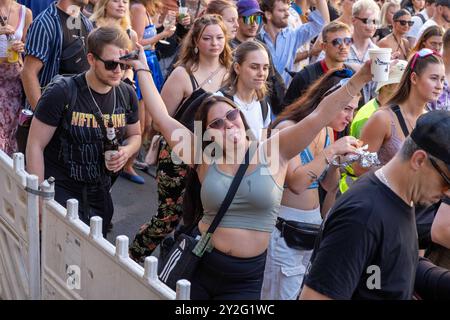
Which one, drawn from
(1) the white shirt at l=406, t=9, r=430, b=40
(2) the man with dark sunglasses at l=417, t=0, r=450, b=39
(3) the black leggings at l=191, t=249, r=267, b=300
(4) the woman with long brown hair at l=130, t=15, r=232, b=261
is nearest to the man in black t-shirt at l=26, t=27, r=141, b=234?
(4) the woman with long brown hair at l=130, t=15, r=232, b=261

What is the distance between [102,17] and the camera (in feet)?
22.2

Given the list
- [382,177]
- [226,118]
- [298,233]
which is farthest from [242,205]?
[382,177]

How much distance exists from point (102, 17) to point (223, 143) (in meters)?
3.20

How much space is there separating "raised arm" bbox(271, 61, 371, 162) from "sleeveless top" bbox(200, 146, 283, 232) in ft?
0.44

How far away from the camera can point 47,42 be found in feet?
18.9

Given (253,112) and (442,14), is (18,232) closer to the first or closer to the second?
(253,112)

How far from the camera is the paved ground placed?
664 centimetres

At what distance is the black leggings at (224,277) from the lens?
380cm

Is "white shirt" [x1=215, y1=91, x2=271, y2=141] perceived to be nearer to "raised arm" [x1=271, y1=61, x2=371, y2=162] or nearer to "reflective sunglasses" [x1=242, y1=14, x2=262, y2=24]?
"raised arm" [x1=271, y1=61, x2=371, y2=162]

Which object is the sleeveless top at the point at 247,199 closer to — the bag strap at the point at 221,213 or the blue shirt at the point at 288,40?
the bag strap at the point at 221,213

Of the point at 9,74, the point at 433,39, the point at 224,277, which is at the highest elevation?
the point at 433,39

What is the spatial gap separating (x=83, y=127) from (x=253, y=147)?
125 centimetres

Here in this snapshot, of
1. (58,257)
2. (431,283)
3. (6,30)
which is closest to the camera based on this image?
(431,283)
